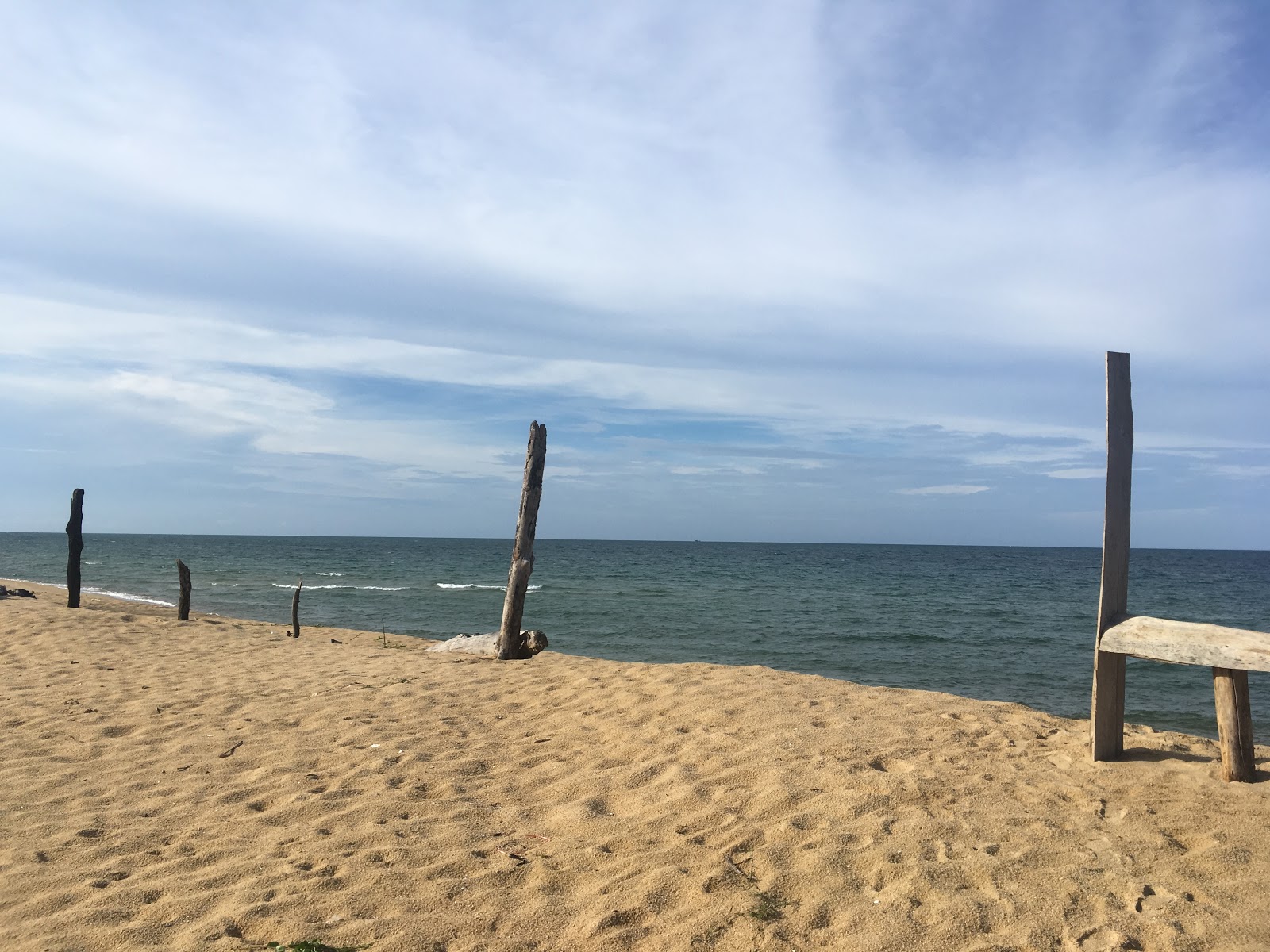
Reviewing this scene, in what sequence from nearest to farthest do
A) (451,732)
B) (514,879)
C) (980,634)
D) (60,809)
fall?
(514,879) → (60,809) → (451,732) → (980,634)

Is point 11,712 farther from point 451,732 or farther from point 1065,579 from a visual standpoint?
point 1065,579

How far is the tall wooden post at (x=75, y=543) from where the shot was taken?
14992mm

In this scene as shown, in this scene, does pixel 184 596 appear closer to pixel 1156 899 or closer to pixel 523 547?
pixel 523 547

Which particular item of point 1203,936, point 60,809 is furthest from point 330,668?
point 1203,936

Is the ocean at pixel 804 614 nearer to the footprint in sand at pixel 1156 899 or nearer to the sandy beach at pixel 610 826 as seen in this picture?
the sandy beach at pixel 610 826

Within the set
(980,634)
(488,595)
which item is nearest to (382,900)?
(980,634)

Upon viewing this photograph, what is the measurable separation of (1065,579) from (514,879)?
5296 centimetres

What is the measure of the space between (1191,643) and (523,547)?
7.73m

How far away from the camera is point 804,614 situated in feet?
81.3

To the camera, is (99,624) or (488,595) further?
(488,595)

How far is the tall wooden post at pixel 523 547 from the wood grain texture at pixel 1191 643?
7.05 metres

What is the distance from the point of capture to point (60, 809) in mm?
4535

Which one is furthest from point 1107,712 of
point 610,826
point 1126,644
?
point 610,826

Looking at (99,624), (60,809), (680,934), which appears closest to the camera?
(680,934)
